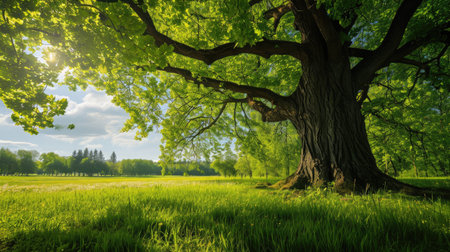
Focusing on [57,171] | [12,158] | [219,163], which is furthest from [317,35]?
[57,171]

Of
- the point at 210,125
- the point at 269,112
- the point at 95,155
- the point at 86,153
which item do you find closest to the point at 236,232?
the point at 269,112

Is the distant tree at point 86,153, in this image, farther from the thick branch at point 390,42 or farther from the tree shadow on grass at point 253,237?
the thick branch at point 390,42

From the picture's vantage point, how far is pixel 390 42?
15.3 feet

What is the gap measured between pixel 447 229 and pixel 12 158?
111 m

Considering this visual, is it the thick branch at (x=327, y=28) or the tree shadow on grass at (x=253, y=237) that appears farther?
the thick branch at (x=327, y=28)

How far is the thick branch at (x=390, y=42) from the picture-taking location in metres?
4.48

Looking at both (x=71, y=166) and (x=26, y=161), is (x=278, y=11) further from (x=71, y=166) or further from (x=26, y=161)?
(x=71, y=166)

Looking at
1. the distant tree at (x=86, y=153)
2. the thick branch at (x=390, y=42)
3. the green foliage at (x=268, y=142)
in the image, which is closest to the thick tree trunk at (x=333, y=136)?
the thick branch at (x=390, y=42)

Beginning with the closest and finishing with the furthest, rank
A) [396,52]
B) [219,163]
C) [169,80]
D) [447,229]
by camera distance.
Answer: [447,229] → [396,52] → [169,80] → [219,163]

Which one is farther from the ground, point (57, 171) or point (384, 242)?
point (384, 242)

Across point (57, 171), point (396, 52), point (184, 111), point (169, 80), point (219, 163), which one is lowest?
point (57, 171)

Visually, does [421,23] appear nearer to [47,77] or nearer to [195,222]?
[195,222]

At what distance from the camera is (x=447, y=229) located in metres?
1.64

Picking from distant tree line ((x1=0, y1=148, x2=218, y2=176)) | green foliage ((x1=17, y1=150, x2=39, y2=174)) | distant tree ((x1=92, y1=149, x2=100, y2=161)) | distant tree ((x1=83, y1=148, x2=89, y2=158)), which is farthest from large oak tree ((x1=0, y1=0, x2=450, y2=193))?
distant tree ((x1=92, y1=149, x2=100, y2=161))
